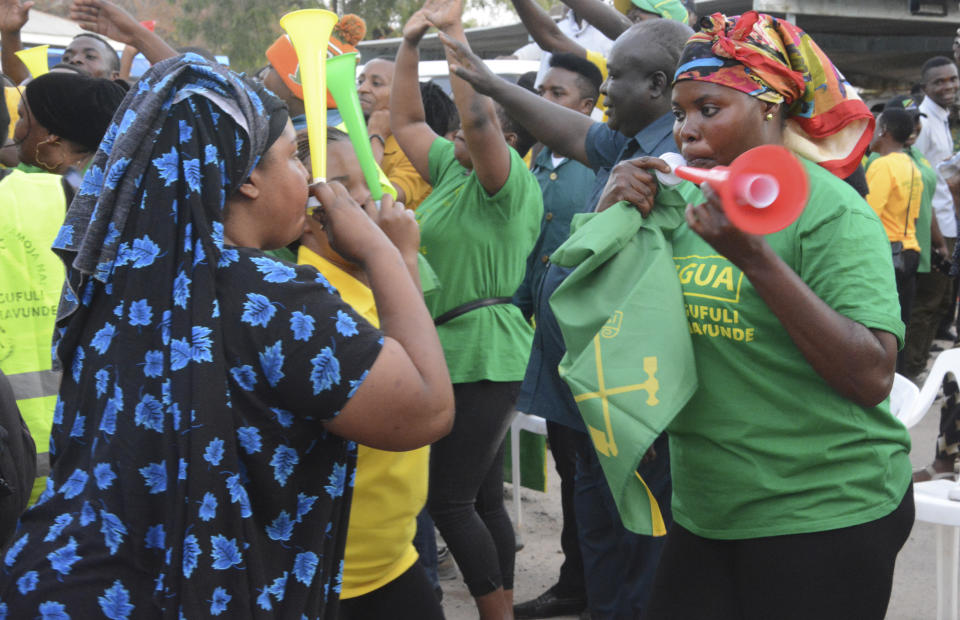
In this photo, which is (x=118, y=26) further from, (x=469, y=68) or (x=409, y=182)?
(x=409, y=182)

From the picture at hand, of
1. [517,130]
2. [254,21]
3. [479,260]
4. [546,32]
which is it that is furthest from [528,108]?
[254,21]

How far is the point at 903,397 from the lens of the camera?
394cm

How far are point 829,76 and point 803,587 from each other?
1.14 metres

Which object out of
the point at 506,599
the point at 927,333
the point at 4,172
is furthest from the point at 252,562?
the point at 927,333

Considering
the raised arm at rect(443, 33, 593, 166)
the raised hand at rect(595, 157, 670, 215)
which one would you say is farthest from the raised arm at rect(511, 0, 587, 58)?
the raised hand at rect(595, 157, 670, 215)

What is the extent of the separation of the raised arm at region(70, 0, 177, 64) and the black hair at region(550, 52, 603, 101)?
5.48ft

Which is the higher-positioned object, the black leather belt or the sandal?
the black leather belt

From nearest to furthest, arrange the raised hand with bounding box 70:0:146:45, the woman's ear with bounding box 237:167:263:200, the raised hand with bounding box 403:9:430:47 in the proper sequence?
the woman's ear with bounding box 237:167:263:200, the raised hand with bounding box 403:9:430:47, the raised hand with bounding box 70:0:146:45

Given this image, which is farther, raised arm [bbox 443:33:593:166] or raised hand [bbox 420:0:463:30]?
raised hand [bbox 420:0:463:30]

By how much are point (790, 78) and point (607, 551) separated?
198 cm

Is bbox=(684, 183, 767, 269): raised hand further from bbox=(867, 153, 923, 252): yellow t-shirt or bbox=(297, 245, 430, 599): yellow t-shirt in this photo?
bbox=(867, 153, 923, 252): yellow t-shirt

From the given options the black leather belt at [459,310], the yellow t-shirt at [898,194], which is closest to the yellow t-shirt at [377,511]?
the black leather belt at [459,310]

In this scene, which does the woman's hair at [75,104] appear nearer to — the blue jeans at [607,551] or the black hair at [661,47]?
the black hair at [661,47]

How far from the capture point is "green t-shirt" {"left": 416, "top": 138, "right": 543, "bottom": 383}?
3764mm
